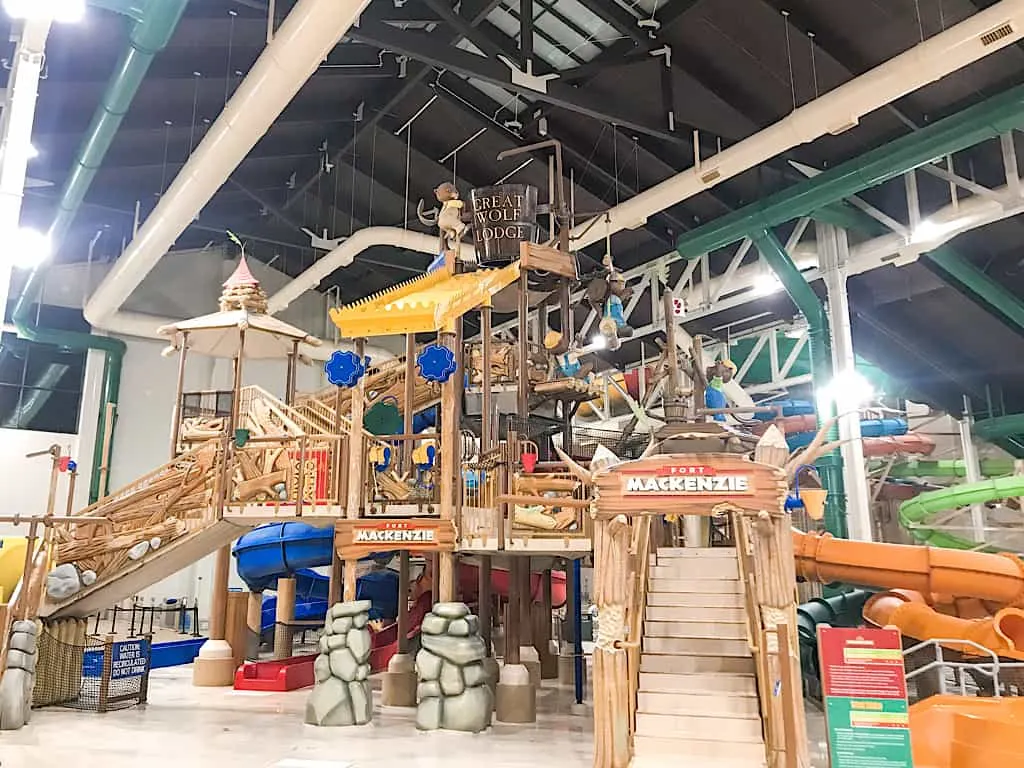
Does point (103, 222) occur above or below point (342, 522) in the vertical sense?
above

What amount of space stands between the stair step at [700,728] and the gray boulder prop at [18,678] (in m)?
Result: 6.74

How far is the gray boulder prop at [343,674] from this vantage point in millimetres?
8812

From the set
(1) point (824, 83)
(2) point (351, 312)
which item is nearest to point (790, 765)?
(2) point (351, 312)

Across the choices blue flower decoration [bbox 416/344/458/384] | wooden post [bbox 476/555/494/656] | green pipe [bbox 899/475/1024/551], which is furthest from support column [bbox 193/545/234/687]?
green pipe [bbox 899/475/1024/551]

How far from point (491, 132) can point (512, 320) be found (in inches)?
249

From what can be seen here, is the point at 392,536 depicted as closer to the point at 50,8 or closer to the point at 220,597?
the point at 220,597

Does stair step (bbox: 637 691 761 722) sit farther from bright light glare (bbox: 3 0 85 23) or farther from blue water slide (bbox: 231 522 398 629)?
bright light glare (bbox: 3 0 85 23)

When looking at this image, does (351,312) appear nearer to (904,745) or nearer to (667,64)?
(667,64)

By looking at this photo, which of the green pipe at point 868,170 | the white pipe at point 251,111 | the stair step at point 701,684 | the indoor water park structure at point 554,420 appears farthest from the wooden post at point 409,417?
the green pipe at point 868,170

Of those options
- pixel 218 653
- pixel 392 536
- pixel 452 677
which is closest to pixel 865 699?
pixel 452 677

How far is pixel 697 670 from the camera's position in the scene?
24.2 ft

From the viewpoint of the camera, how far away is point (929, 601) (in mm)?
9484

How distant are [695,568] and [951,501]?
7.58 meters

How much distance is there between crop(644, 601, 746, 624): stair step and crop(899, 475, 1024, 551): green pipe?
25.9 feet
